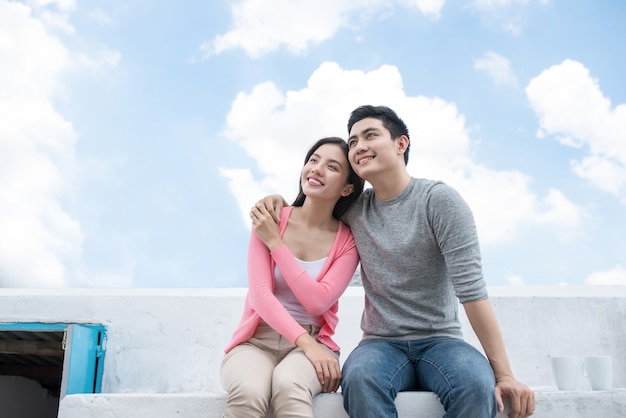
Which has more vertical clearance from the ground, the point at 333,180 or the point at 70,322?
the point at 333,180

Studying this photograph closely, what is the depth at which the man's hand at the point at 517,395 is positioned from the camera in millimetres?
1521

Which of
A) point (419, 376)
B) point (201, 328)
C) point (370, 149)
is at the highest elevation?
point (370, 149)

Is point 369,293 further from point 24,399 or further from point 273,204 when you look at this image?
point 24,399

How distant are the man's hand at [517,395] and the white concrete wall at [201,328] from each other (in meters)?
1.54

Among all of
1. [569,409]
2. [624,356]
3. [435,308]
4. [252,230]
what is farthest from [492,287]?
[252,230]

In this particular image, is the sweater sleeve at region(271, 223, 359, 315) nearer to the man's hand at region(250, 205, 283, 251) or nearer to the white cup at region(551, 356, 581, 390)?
the man's hand at region(250, 205, 283, 251)

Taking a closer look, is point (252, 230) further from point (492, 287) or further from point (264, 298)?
point (492, 287)

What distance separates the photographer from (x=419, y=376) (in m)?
1.65

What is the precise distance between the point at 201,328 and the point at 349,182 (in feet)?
5.05

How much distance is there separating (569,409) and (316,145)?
120cm

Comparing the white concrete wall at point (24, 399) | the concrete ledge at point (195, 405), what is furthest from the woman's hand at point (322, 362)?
the white concrete wall at point (24, 399)

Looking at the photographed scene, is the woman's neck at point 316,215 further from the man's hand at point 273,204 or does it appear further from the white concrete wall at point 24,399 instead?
the white concrete wall at point 24,399

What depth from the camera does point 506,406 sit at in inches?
61.9

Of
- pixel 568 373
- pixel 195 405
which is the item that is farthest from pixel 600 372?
pixel 195 405
